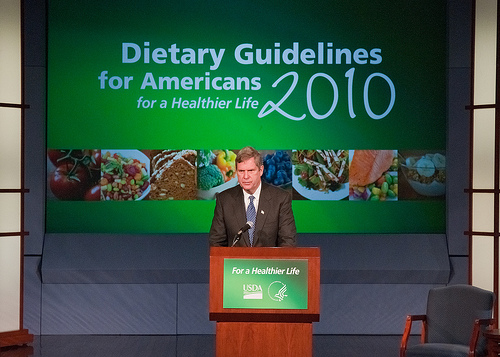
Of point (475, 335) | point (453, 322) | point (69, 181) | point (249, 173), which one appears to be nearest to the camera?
point (475, 335)

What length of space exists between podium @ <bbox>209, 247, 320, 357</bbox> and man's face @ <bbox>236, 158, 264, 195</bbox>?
36.9 inches

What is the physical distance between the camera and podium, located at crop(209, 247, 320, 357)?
4922mm

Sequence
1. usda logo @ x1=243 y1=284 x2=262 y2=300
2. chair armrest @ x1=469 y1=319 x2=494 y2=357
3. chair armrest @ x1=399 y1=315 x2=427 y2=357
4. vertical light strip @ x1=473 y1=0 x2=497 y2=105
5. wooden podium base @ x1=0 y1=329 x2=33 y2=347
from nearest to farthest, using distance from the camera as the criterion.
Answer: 1. usda logo @ x1=243 y1=284 x2=262 y2=300
2. chair armrest @ x1=469 y1=319 x2=494 y2=357
3. chair armrest @ x1=399 y1=315 x2=427 y2=357
4. vertical light strip @ x1=473 y1=0 x2=497 y2=105
5. wooden podium base @ x1=0 y1=329 x2=33 y2=347

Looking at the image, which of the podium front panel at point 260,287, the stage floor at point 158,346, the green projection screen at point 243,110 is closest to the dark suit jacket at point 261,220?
the podium front panel at point 260,287

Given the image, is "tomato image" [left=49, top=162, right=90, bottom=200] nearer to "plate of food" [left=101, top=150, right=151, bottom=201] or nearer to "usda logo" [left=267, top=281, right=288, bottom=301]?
"plate of food" [left=101, top=150, right=151, bottom=201]

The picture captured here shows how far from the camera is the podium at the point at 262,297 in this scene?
4922 mm

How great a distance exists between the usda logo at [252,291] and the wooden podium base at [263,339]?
0.16 metres

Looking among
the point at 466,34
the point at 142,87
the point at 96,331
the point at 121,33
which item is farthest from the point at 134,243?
the point at 466,34

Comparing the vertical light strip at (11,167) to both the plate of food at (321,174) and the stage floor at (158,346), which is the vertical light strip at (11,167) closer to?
the stage floor at (158,346)

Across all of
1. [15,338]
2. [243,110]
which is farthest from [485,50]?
[15,338]

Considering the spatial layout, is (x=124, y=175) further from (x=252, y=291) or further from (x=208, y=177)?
(x=252, y=291)

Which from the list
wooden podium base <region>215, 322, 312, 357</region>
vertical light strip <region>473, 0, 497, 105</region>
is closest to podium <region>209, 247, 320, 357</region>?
wooden podium base <region>215, 322, 312, 357</region>

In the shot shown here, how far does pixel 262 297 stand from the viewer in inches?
194

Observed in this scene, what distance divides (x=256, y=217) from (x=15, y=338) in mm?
3161
